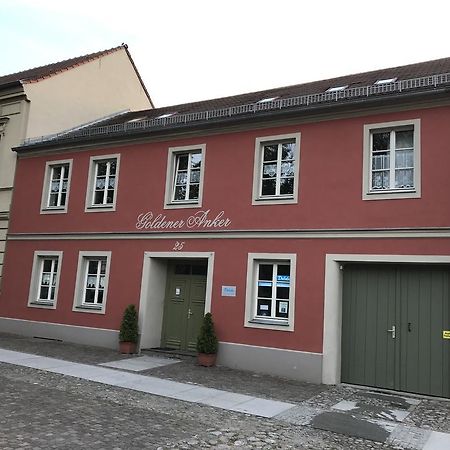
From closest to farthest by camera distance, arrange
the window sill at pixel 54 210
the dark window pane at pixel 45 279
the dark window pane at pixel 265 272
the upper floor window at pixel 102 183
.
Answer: the dark window pane at pixel 265 272 → the upper floor window at pixel 102 183 → the window sill at pixel 54 210 → the dark window pane at pixel 45 279

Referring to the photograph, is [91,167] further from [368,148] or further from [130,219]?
[368,148]

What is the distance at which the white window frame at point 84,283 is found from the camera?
14141mm

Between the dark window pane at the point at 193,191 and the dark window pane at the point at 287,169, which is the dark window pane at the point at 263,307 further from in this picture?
the dark window pane at the point at 193,191

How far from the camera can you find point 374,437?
6820 millimetres

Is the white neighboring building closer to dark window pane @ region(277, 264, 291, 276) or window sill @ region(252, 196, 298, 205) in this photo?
window sill @ region(252, 196, 298, 205)

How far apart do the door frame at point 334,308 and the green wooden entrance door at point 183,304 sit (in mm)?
3794

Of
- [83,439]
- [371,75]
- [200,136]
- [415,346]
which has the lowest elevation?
[83,439]

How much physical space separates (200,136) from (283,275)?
14.7 feet

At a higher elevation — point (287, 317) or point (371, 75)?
point (371, 75)

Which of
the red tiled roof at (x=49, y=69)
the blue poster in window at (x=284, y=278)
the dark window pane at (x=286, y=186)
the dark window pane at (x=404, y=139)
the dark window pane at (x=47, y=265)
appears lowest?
the blue poster in window at (x=284, y=278)

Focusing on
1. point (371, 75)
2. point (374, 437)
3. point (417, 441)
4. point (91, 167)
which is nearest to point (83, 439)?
point (374, 437)

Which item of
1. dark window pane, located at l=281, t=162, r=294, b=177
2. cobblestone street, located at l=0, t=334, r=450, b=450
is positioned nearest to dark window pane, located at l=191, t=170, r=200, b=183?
dark window pane, located at l=281, t=162, r=294, b=177

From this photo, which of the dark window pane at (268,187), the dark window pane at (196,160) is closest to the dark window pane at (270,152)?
the dark window pane at (268,187)

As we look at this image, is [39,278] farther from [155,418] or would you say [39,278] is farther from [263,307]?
[155,418]
